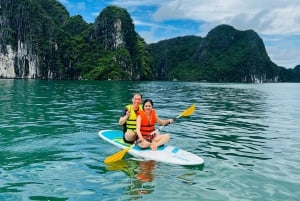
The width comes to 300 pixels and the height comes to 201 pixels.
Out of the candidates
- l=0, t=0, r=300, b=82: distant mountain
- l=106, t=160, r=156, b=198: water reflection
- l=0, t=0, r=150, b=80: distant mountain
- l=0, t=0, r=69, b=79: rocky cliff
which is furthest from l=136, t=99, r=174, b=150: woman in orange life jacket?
l=0, t=0, r=69, b=79: rocky cliff

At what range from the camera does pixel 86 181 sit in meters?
8.27

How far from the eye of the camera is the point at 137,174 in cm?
891

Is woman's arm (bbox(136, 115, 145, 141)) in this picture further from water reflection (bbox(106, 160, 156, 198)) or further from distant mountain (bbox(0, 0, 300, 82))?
distant mountain (bbox(0, 0, 300, 82))

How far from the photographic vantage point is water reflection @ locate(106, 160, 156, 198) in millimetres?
7758

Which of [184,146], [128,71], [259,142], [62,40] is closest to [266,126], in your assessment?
[259,142]

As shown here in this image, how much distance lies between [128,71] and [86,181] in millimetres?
124458

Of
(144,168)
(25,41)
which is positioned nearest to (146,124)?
(144,168)

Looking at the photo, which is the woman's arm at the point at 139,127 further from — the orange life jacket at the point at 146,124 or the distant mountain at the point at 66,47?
the distant mountain at the point at 66,47

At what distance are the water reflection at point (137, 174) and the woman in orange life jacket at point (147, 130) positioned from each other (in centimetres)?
72

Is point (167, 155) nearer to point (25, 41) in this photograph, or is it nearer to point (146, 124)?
point (146, 124)

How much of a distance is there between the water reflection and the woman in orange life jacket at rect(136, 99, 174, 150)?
0.72m

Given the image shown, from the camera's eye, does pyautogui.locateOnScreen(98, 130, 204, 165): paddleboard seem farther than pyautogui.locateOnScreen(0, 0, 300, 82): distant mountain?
No

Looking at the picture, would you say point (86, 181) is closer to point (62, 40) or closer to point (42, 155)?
point (42, 155)

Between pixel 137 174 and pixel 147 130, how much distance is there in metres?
2.30
